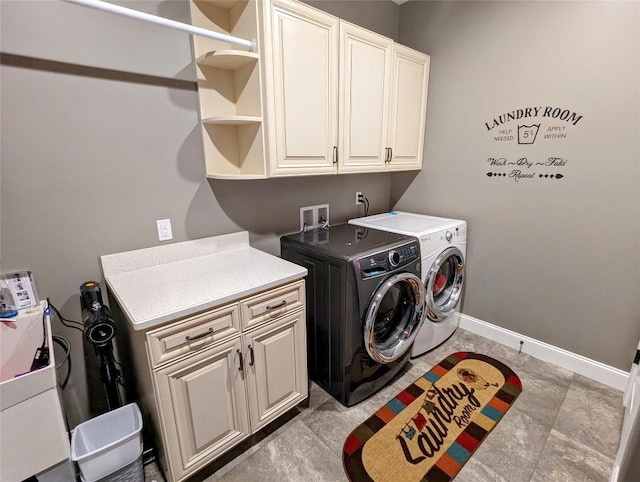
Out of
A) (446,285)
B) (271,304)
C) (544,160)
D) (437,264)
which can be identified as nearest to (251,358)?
(271,304)

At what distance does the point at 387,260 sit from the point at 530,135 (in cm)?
133

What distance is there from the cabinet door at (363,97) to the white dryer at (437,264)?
511 mm

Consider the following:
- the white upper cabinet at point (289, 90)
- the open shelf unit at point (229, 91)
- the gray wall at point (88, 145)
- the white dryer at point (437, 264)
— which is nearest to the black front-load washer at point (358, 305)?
the white dryer at point (437, 264)

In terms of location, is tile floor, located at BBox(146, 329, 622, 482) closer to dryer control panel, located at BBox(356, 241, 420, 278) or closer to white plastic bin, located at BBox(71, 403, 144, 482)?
white plastic bin, located at BBox(71, 403, 144, 482)

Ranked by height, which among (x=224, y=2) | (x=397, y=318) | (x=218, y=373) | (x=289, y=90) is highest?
(x=224, y=2)

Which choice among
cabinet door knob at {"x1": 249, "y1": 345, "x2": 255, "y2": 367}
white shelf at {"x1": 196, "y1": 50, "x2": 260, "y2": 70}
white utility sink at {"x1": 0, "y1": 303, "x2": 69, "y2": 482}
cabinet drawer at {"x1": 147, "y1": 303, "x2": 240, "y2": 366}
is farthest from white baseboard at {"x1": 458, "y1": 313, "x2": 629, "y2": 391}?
white utility sink at {"x1": 0, "y1": 303, "x2": 69, "y2": 482}

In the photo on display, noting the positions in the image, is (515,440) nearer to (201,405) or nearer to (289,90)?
(201,405)

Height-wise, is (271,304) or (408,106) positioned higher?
(408,106)

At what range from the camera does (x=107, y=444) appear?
139 cm

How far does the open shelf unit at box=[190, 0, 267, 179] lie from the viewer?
158 cm

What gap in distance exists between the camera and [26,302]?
1.34 m

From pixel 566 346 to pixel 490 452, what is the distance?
109 centimetres

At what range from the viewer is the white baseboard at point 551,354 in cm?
201

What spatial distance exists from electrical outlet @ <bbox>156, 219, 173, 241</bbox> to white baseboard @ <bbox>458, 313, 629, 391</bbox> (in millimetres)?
2336
